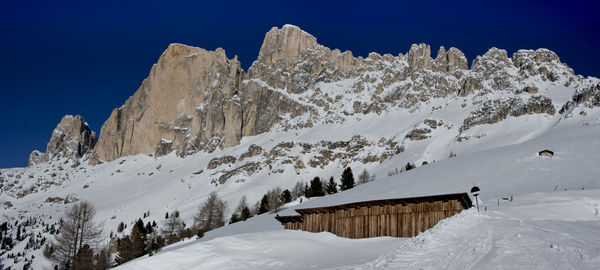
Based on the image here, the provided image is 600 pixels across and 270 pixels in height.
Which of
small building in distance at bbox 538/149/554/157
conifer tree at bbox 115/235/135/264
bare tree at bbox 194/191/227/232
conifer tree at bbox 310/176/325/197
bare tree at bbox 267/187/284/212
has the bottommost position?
conifer tree at bbox 115/235/135/264

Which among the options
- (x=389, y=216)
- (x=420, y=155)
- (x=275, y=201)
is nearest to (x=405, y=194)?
(x=389, y=216)

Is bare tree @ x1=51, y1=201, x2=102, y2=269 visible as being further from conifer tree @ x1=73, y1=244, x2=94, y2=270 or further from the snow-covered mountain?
the snow-covered mountain

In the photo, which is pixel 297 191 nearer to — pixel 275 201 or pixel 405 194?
pixel 275 201

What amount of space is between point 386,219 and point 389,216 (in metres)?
0.25

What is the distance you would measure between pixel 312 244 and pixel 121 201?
142 metres

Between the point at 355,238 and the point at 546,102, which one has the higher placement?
the point at 546,102

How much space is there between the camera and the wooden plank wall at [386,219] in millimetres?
25312

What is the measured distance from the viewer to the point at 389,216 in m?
26.7

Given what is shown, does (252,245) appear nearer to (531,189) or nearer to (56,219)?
(531,189)

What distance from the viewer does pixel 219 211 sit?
8519cm

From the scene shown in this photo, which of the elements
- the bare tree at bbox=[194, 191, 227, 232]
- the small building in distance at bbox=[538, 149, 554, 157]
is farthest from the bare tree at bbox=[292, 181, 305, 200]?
the small building in distance at bbox=[538, 149, 554, 157]

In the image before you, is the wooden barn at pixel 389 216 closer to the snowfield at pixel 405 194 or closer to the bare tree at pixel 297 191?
the snowfield at pixel 405 194

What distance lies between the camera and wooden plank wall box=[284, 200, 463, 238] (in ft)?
A: 83.0

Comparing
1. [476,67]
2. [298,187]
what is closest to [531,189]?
[298,187]
